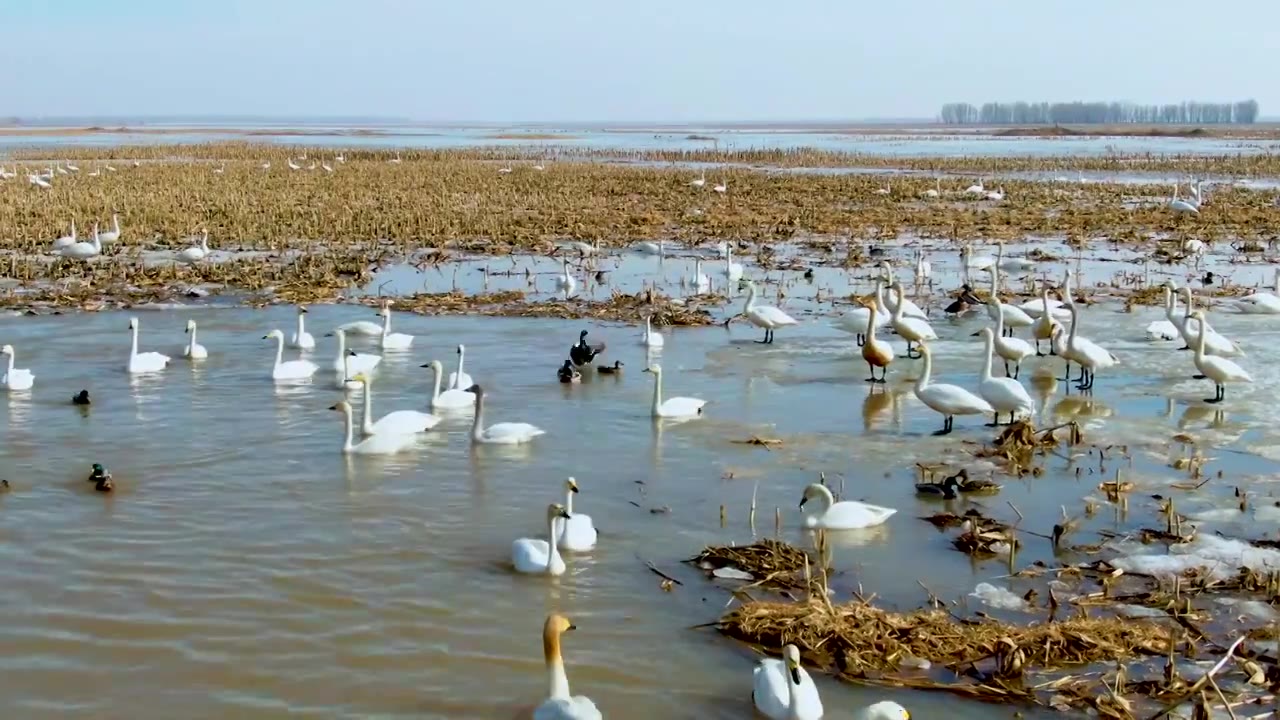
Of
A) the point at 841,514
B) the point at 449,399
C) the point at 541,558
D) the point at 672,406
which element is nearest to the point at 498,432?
the point at 449,399

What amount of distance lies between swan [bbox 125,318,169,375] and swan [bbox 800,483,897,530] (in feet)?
25.7

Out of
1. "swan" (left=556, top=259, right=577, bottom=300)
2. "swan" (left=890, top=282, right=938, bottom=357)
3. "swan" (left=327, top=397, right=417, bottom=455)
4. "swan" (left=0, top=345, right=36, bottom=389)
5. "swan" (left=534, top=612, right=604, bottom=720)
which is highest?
"swan" (left=556, top=259, right=577, bottom=300)

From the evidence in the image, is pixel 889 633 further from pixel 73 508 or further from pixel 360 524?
pixel 73 508

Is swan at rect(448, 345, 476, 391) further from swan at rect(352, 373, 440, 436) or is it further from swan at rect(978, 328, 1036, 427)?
swan at rect(978, 328, 1036, 427)

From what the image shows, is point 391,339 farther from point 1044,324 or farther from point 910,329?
point 1044,324

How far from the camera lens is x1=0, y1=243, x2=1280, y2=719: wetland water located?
6.64 metres

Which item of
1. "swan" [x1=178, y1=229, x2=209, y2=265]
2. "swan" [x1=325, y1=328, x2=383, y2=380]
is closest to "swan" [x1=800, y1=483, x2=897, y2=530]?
"swan" [x1=325, y1=328, x2=383, y2=380]

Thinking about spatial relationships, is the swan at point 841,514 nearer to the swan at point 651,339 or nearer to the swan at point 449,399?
the swan at point 449,399

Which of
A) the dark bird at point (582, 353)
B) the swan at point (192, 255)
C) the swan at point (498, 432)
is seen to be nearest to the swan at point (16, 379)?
the swan at point (498, 432)

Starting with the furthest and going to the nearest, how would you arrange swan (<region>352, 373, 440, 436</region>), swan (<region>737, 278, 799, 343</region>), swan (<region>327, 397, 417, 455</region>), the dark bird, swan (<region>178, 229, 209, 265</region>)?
swan (<region>178, 229, 209, 265</region>) < swan (<region>737, 278, 799, 343</region>) < the dark bird < swan (<region>352, 373, 440, 436</region>) < swan (<region>327, 397, 417, 455</region>)

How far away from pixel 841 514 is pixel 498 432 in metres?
3.33

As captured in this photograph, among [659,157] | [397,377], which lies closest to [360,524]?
[397,377]

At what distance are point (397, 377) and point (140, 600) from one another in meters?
6.30

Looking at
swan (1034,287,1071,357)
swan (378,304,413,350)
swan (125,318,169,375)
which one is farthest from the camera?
swan (378,304,413,350)
